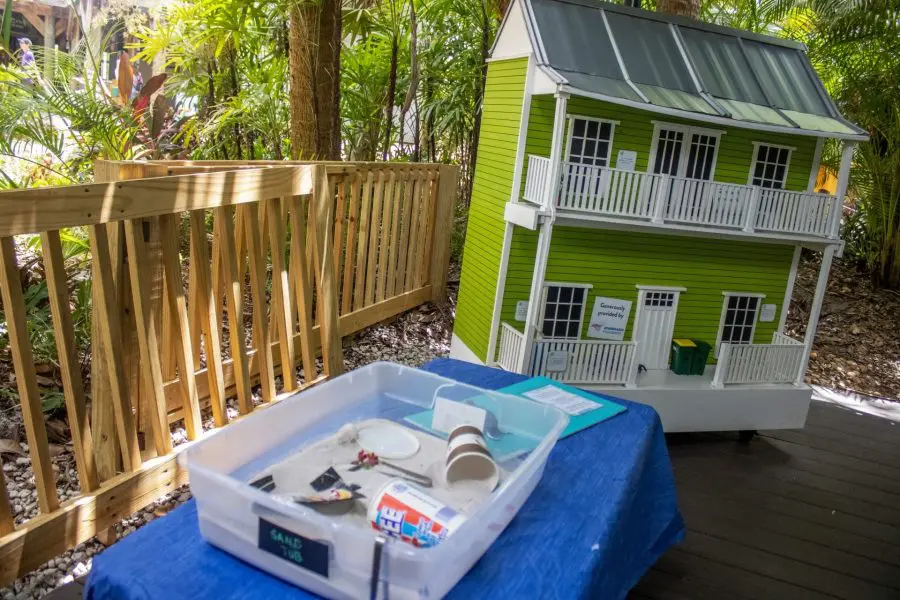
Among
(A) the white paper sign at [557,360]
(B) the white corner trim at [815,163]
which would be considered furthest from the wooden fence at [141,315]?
(B) the white corner trim at [815,163]

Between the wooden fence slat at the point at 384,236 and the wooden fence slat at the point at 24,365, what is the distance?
11.3 feet

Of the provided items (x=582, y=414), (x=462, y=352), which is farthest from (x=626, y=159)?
(x=582, y=414)

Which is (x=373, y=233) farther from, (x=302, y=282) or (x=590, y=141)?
(x=302, y=282)

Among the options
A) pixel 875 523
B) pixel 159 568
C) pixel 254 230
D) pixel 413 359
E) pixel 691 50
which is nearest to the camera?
pixel 159 568

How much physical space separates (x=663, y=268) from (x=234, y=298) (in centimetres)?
286

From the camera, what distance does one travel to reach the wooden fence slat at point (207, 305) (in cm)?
263

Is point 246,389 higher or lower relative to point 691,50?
lower

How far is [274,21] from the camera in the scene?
23.2 ft

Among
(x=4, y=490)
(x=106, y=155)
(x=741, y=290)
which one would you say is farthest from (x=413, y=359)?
(x=4, y=490)

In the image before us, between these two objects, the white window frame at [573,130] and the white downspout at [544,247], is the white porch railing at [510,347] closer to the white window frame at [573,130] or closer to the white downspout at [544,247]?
the white downspout at [544,247]

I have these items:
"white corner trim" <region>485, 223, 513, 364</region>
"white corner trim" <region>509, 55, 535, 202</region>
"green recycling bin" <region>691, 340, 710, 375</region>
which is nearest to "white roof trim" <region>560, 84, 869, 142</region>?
"white corner trim" <region>509, 55, 535, 202</region>

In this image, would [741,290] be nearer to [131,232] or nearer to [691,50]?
[691,50]

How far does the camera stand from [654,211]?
13.6ft

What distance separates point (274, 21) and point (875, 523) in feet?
22.0
